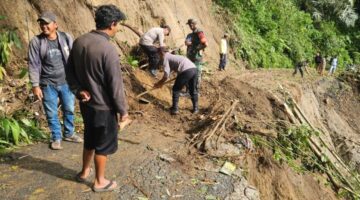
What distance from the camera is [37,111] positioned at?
719 centimetres

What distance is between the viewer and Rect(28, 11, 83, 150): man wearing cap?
551 centimetres

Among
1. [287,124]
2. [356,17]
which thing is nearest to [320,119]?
[287,124]

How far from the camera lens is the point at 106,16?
13.6 ft

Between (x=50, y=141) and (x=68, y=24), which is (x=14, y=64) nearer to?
(x=68, y=24)

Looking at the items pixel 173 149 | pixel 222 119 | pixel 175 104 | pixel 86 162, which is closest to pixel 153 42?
pixel 175 104

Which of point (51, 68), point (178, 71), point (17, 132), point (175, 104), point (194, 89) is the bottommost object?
point (17, 132)

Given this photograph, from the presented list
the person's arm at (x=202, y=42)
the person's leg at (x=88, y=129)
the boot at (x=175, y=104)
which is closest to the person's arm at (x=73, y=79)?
the person's leg at (x=88, y=129)

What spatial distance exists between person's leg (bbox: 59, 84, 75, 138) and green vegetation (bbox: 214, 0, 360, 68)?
1233 cm

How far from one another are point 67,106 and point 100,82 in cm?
200

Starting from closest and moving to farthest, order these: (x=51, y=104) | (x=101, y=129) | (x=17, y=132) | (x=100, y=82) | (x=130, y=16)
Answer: (x=100, y=82)
(x=101, y=129)
(x=51, y=104)
(x=17, y=132)
(x=130, y=16)

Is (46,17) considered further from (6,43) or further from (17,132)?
(6,43)

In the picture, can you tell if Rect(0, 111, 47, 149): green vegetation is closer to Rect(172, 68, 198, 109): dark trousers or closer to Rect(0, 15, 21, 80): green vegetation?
Rect(0, 15, 21, 80): green vegetation

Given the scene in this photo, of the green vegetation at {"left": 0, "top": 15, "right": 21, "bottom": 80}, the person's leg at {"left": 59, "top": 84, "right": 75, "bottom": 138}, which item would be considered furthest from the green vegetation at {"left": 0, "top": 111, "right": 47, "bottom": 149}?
the green vegetation at {"left": 0, "top": 15, "right": 21, "bottom": 80}

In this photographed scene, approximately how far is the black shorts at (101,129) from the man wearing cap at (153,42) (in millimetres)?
5794
